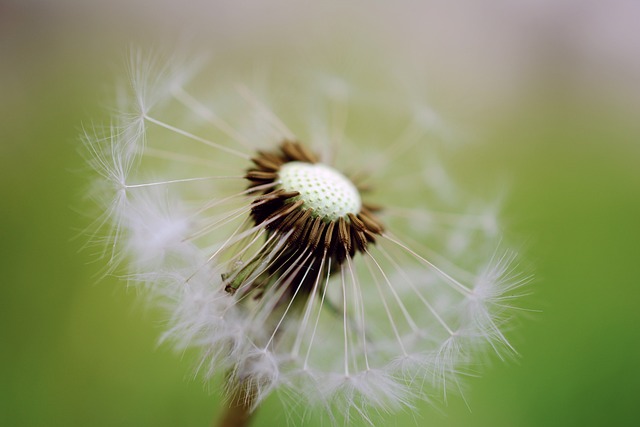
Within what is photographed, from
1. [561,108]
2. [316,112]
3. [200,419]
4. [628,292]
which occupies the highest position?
[561,108]

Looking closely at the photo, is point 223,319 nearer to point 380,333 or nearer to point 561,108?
point 380,333

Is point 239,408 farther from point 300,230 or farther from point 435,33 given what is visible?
point 435,33

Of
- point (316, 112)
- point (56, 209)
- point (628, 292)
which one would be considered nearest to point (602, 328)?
point (628, 292)

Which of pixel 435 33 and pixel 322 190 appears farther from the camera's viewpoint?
pixel 435 33

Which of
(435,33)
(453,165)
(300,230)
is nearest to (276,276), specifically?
(300,230)

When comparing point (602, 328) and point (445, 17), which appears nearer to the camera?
point (602, 328)

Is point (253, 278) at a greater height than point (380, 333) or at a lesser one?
lesser
